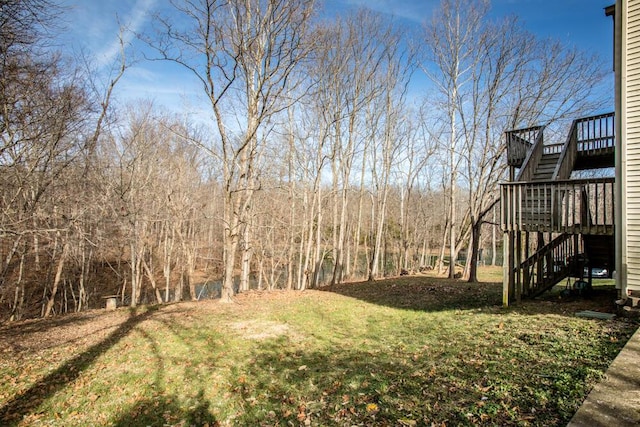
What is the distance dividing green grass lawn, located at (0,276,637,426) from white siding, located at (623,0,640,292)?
4.51 ft

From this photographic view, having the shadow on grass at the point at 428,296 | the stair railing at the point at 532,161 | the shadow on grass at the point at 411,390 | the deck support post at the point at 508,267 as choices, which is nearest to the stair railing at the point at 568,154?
the stair railing at the point at 532,161

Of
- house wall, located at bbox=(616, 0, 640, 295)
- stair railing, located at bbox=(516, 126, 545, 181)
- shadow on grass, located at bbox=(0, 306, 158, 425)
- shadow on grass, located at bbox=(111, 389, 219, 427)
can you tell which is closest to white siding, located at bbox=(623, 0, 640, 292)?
house wall, located at bbox=(616, 0, 640, 295)

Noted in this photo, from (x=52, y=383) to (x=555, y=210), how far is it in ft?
30.4

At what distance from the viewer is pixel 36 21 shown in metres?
5.41

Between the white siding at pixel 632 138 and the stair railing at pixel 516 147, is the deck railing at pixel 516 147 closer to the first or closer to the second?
the stair railing at pixel 516 147

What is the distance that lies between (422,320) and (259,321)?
12.1 ft

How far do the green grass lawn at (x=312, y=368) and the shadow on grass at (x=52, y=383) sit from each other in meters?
0.02

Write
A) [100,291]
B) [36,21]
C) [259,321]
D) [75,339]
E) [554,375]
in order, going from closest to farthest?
[554,375]
[36,21]
[75,339]
[259,321]
[100,291]

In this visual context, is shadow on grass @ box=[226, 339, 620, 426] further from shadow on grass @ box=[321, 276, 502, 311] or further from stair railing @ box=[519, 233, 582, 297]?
stair railing @ box=[519, 233, 582, 297]

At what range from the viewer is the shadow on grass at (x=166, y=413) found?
11.8 feet

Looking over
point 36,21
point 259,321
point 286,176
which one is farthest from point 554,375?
point 286,176

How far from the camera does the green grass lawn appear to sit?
340cm

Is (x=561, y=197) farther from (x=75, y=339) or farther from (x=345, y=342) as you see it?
(x=75, y=339)

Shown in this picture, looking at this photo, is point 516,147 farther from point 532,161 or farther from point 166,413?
point 166,413
